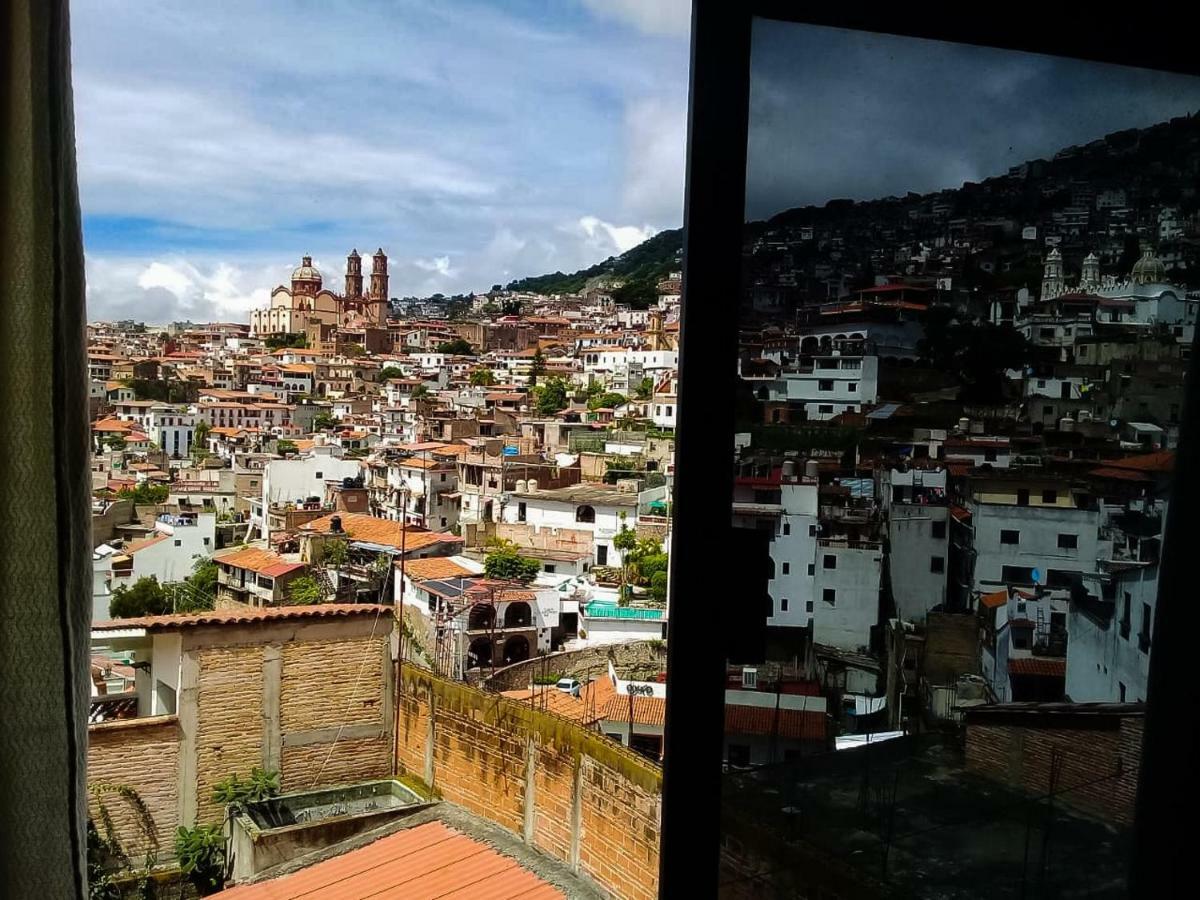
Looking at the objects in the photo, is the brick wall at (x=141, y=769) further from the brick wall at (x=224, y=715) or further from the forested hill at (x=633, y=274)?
the forested hill at (x=633, y=274)

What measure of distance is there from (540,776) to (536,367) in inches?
728

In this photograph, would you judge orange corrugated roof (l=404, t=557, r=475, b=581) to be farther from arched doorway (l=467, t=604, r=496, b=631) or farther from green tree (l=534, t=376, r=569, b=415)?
green tree (l=534, t=376, r=569, b=415)

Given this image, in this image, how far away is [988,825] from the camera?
2.26ft

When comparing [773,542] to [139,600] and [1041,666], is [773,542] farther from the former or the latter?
[139,600]

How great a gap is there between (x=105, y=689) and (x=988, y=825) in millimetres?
5742

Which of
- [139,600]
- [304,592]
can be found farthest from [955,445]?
[304,592]

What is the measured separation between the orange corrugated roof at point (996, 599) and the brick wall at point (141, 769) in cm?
479

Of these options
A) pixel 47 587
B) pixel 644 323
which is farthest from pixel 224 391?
pixel 47 587

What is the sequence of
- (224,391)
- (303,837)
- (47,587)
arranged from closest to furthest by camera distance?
1. (47,587)
2. (303,837)
3. (224,391)

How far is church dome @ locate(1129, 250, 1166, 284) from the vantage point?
69 centimetres

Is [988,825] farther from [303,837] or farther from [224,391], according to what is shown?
[224,391]

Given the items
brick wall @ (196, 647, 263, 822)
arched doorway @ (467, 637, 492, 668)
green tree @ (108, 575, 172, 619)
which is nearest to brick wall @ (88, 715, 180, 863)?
brick wall @ (196, 647, 263, 822)

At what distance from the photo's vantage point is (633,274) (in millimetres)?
13734

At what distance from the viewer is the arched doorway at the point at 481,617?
7.72 m
